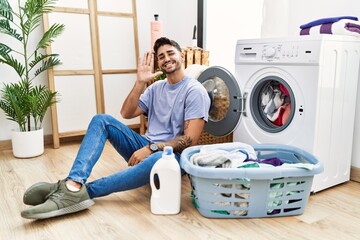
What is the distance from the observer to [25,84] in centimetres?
273

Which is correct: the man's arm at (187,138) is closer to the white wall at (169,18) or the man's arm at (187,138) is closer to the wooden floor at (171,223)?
the wooden floor at (171,223)

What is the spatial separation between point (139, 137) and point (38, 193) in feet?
2.03

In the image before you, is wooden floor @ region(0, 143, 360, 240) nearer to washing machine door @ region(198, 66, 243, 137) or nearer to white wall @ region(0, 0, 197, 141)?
washing machine door @ region(198, 66, 243, 137)

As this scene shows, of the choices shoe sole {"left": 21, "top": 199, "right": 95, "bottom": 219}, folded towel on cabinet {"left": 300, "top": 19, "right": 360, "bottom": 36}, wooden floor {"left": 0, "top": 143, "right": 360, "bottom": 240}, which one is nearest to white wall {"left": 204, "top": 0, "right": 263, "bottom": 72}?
folded towel on cabinet {"left": 300, "top": 19, "right": 360, "bottom": 36}

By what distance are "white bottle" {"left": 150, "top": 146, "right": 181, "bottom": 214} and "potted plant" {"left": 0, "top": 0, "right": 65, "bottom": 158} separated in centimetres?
151

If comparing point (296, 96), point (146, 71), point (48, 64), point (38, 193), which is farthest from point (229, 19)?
point (38, 193)

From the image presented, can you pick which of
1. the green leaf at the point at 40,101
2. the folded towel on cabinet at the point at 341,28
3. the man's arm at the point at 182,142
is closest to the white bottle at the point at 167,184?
the man's arm at the point at 182,142

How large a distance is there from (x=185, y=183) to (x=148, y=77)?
27.8 inches

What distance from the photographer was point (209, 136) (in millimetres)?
2482

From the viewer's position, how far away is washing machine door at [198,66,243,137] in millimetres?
2137

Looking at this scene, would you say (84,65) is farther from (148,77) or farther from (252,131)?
(252,131)

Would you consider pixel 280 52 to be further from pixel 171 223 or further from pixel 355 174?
pixel 171 223

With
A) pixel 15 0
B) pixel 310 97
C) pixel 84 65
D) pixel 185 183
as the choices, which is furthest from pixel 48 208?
pixel 15 0

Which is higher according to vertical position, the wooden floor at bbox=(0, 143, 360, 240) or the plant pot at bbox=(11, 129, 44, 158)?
the plant pot at bbox=(11, 129, 44, 158)
